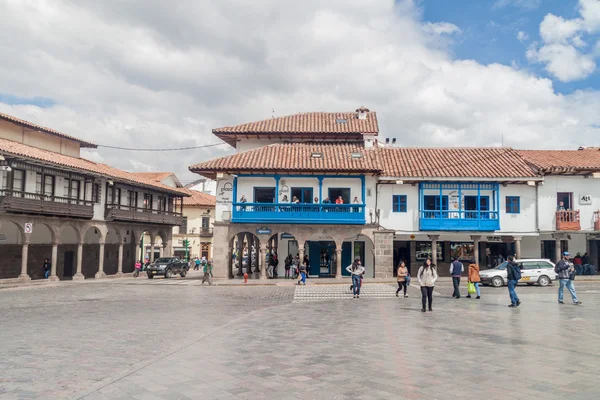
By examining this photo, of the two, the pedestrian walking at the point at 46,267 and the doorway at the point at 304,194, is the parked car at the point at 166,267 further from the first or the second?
the doorway at the point at 304,194

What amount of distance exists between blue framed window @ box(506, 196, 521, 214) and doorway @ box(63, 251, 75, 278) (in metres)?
31.2

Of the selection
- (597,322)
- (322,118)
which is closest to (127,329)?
(597,322)

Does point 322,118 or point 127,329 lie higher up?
point 322,118

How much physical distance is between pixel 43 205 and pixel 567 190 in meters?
32.5

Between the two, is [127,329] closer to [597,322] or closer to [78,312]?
[78,312]

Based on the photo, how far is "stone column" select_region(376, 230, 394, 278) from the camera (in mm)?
29609

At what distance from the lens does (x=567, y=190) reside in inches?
1220

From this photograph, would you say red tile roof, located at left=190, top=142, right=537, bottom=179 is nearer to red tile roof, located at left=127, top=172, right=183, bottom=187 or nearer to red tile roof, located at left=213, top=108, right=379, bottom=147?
red tile roof, located at left=213, top=108, right=379, bottom=147

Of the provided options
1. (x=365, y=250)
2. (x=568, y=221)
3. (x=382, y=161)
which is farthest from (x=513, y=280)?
(x=568, y=221)

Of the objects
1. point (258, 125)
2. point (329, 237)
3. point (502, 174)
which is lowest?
point (329, 237)

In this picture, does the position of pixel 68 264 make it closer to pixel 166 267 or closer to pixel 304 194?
pixel 166 267

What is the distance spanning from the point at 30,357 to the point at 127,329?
3.29 m

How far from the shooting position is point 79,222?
3344 centimetres

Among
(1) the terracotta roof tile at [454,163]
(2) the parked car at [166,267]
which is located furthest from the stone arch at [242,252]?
(1) the terracotta roof tile at [454,163]
